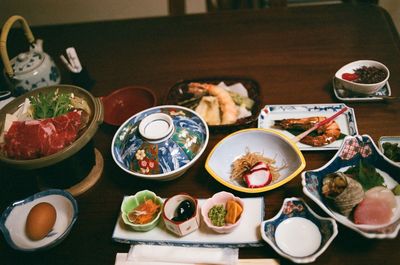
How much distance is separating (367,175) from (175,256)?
0.76m

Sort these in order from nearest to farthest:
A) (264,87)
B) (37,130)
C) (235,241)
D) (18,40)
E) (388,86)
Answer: (235,241) < (37,130) < (388,86) < (264,87) < (18,40)

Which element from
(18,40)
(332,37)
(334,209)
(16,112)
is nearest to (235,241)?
(334,209)

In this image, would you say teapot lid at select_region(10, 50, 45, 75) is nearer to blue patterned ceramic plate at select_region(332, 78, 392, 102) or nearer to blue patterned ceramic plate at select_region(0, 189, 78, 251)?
blue patterned ceramic plate at select_region(0, 189, 78, 251)

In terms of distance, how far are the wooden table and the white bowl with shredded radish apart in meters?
0.06

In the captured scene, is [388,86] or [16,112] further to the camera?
[388,86]

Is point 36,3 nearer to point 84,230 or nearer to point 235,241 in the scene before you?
point 84,230

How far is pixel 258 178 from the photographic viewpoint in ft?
4.66

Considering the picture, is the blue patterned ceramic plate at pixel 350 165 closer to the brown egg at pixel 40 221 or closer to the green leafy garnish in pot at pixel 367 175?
the green leafy garnish in pot at pixel 367 175

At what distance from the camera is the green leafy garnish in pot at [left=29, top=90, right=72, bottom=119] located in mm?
1463

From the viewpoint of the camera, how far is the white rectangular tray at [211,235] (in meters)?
1.23

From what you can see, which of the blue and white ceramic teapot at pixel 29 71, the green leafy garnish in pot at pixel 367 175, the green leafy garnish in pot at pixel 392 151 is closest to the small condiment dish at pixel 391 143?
the green leafy garnish in pot at pixel 392 151

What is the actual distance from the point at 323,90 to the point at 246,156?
566 millimetres

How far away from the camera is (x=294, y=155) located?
4.77 feet

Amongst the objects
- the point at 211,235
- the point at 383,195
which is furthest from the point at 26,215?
the point at 383,195
